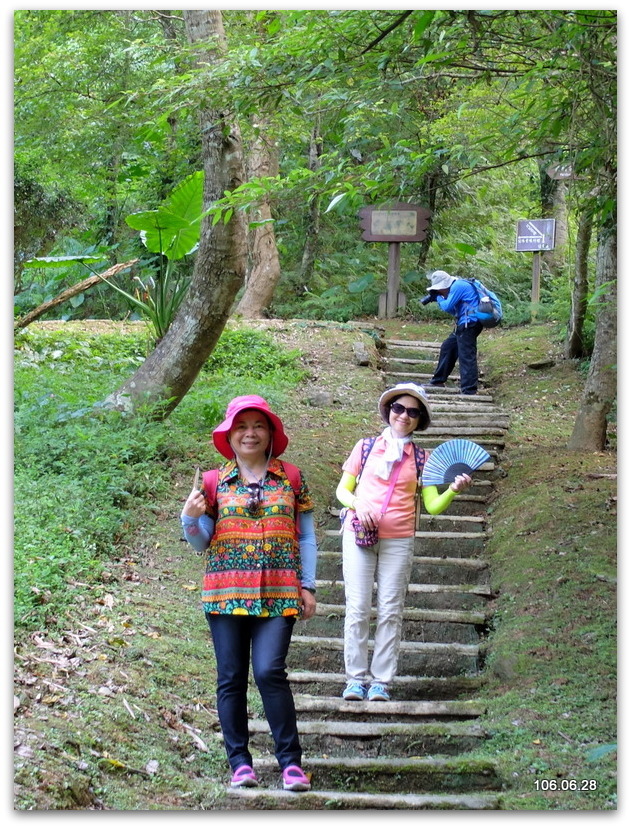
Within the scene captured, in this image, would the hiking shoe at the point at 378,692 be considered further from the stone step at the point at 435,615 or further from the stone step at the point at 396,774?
the stone step at the point at 435,615

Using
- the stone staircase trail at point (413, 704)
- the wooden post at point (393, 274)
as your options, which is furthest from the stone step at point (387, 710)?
the wooden post at point (393, 274)

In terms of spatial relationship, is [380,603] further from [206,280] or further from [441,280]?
[441,280]

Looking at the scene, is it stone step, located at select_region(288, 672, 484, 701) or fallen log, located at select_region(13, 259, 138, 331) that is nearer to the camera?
stone step, located at select_region(288, 672, 484, 701)

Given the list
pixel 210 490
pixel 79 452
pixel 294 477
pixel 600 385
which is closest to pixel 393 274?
pixel 600 385

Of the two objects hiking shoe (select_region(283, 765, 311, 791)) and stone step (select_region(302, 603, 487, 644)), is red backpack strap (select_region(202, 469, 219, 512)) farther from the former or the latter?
stone step (select_region(302, 603, 487, 644))

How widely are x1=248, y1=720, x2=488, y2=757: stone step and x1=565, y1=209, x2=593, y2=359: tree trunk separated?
5932mm

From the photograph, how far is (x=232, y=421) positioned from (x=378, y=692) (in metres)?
1.46

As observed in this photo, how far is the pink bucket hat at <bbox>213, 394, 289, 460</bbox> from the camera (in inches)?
118

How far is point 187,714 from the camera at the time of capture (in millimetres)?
3627

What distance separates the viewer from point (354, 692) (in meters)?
Result: 3.75

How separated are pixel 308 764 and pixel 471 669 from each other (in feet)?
4.30

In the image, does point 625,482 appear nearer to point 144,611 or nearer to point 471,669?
point 471,669

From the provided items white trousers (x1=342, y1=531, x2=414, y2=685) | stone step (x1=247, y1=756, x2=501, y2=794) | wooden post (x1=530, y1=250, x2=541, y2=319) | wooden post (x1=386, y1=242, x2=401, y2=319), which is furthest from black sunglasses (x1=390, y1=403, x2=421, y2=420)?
wooden post (x1=386, y1=242, x2=401, y2=319)
